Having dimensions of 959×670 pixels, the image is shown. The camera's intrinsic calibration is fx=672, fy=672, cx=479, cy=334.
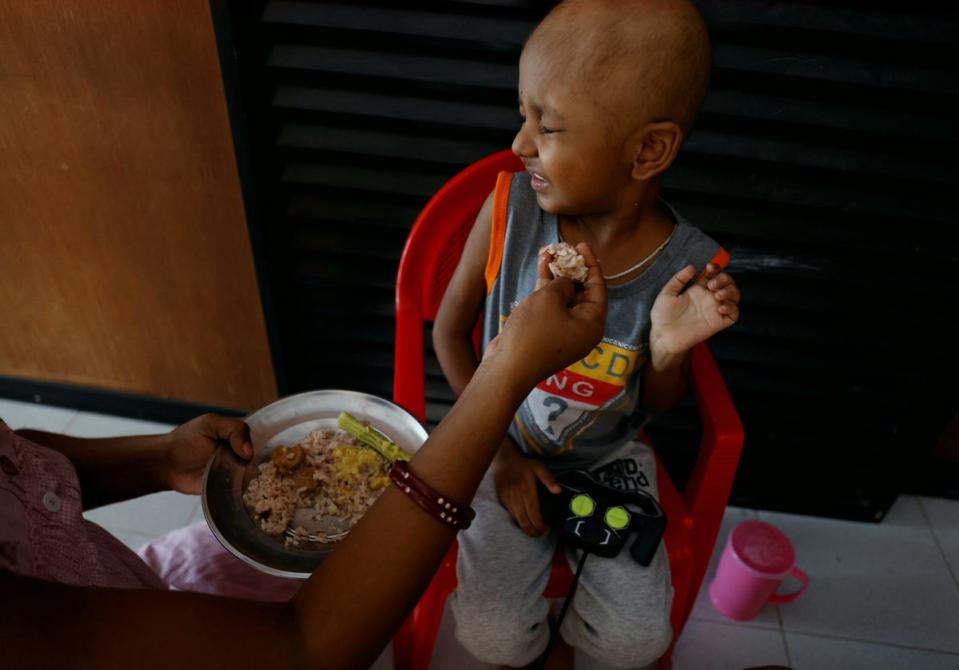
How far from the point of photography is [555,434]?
4.52ft

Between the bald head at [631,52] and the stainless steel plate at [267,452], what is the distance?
0.66 meters

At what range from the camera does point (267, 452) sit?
123 centimetres

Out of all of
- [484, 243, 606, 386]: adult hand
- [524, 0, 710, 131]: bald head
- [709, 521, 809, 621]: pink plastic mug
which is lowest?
[709, 521, 809, 621]: pink plastic mug

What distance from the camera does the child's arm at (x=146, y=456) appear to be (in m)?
1.17

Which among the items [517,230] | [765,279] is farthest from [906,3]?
[517,230]

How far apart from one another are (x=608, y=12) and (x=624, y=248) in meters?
0.44

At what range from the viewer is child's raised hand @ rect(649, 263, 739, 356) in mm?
1100

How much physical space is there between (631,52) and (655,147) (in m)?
0.16

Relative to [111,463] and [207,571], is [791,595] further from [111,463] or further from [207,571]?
[111,463]

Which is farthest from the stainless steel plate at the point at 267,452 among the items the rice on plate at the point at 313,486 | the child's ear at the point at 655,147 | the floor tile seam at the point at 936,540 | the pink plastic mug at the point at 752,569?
the floor tile seam at the point at 936,540

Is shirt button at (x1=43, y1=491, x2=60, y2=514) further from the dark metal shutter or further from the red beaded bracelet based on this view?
the dark metal shutter

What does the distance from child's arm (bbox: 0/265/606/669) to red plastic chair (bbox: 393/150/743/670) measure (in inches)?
20.6

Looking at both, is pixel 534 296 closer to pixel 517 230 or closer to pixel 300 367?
pixel 517 230

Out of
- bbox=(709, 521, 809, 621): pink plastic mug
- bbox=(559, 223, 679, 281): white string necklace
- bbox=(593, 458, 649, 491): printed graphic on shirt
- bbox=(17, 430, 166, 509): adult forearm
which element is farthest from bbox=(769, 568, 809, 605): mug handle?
bbox=(17, 430, 166, 509): adult forearm
